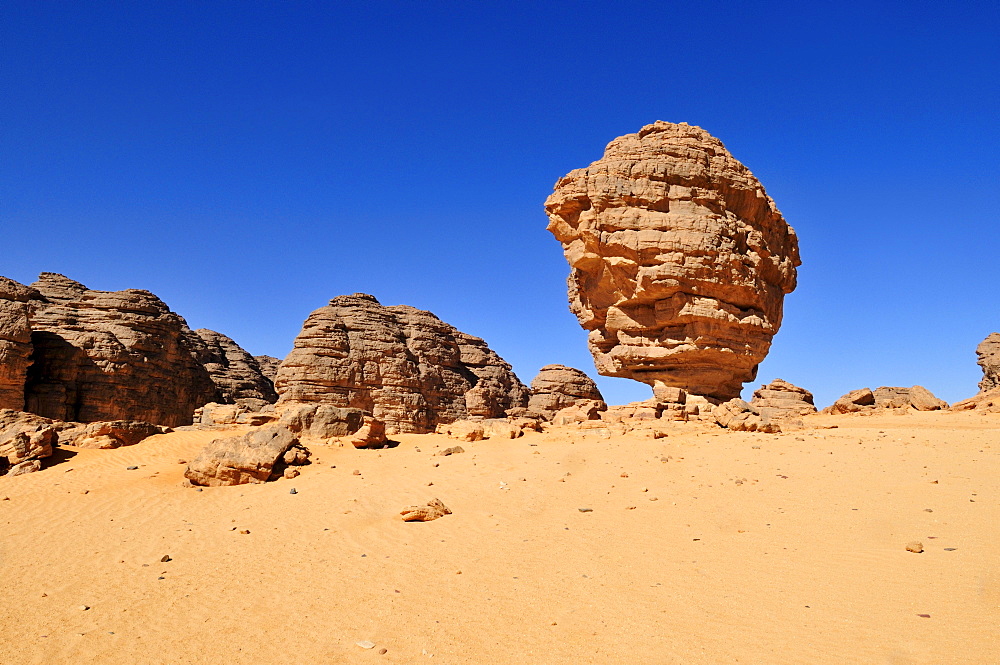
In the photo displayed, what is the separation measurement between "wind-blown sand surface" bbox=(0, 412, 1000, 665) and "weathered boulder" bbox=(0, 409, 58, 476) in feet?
5.50

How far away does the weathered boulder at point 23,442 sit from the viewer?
561 inches

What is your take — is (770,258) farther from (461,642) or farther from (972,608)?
(461,642)

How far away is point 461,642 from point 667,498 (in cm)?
524

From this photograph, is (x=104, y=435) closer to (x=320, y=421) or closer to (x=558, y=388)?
(x=320, y=421)

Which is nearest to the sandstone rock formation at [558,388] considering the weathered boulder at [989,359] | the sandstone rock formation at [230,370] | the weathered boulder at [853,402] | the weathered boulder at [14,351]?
the sandstone rock formation at [230,370]

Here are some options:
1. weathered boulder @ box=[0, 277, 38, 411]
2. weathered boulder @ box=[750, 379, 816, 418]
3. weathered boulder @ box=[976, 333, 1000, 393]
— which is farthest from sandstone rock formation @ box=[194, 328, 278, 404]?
weathered boulder @ box=[976, 333, 1000, 393]

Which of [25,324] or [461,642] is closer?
[461,642]

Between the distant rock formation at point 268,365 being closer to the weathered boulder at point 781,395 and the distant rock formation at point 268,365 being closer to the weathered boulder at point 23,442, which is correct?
the weathered boulder at point 23,442

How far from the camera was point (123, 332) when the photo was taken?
36188mm

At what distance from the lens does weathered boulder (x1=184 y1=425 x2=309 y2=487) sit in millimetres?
12406


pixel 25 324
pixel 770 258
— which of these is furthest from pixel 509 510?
pixel 25 324

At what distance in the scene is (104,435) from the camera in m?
17.2

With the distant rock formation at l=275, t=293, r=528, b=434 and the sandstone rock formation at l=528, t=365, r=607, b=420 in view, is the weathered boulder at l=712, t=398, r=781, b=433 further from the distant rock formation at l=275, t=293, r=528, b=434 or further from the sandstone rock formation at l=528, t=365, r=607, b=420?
the sandstone rock formation at l=528, t=365, r=607, b=420

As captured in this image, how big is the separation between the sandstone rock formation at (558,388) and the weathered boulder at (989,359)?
27082mm
